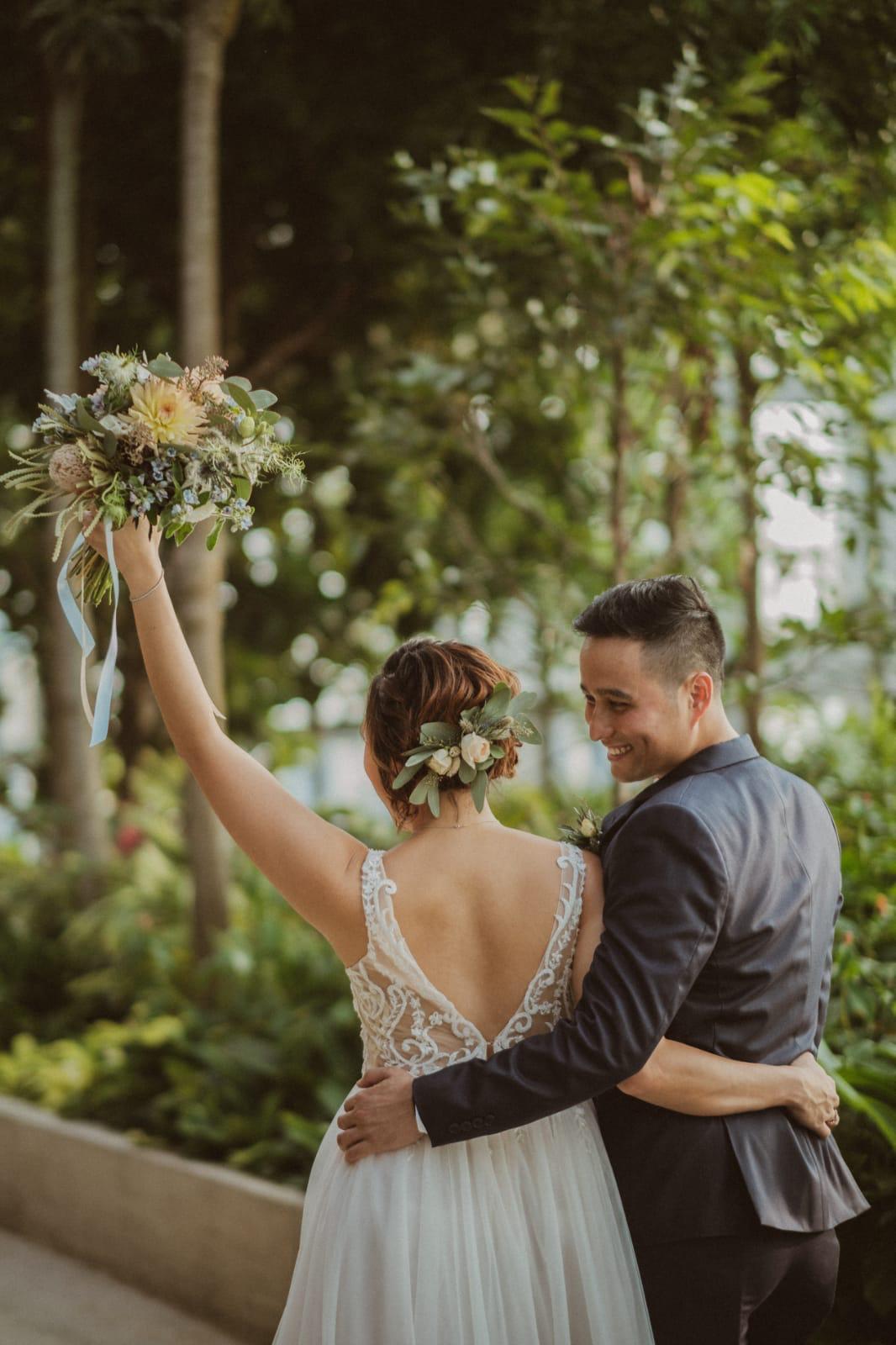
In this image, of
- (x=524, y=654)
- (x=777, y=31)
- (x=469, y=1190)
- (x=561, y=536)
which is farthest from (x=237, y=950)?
(x=777, y=31)

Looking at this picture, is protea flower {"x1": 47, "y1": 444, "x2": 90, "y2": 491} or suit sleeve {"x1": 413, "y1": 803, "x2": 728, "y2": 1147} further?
protea flower {"x1": 47, "y1": 444, "x2": 90, "y2": 491}

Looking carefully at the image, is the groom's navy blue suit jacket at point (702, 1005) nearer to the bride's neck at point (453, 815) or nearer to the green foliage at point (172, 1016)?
the bride's neck at point (453, 815)

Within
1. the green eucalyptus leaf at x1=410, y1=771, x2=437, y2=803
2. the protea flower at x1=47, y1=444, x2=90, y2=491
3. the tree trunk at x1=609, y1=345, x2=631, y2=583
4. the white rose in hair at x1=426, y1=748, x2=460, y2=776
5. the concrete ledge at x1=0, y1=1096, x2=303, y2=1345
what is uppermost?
the tree trunk at x1=609, y1=345, x2=631, y2=583

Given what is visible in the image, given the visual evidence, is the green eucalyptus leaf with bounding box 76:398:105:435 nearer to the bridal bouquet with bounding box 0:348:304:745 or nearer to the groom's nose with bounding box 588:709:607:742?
the bridal bouquet with bounding box 0:348:304:745

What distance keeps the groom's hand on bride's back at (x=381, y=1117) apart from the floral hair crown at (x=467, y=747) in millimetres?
471

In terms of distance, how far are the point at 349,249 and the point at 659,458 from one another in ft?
7.64

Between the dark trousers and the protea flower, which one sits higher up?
the protea flower

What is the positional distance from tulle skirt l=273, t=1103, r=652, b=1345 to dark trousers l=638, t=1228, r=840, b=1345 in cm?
6

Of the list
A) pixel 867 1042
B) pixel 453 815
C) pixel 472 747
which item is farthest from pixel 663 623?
pixel 867 1042

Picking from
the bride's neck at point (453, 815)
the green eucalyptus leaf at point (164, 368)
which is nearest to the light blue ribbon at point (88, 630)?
the green eucalyptus leaf at point (164, 368)

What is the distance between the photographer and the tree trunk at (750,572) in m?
5.07

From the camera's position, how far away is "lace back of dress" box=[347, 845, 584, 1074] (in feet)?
7.13

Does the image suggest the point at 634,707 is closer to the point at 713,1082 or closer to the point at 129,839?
the point at 713,1082

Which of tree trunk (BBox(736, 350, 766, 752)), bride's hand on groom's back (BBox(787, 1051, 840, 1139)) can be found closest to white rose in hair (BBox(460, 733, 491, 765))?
bride's hand on groom's back (BBox(787, 1051, 840, 1139))
